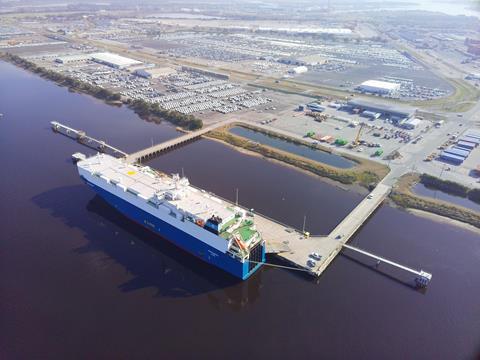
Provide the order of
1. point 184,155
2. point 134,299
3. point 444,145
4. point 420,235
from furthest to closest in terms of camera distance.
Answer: point 444,145 → point 184,155 → point 420,235 → point 134,299

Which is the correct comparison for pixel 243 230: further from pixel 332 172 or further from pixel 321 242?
pixel 332 172

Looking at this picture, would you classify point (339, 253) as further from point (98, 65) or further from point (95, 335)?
point (98, 65)

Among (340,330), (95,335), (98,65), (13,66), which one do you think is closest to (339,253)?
(340,330)

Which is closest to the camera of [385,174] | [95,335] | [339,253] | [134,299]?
[95,335]

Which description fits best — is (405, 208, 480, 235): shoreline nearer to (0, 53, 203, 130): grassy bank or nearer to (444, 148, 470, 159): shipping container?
(444, 148, 470, 159): shipping container

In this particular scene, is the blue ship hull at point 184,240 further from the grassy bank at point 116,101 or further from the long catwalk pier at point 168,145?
the grassy bank at point 116,101

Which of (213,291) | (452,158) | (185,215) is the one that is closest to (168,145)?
(185,215)
